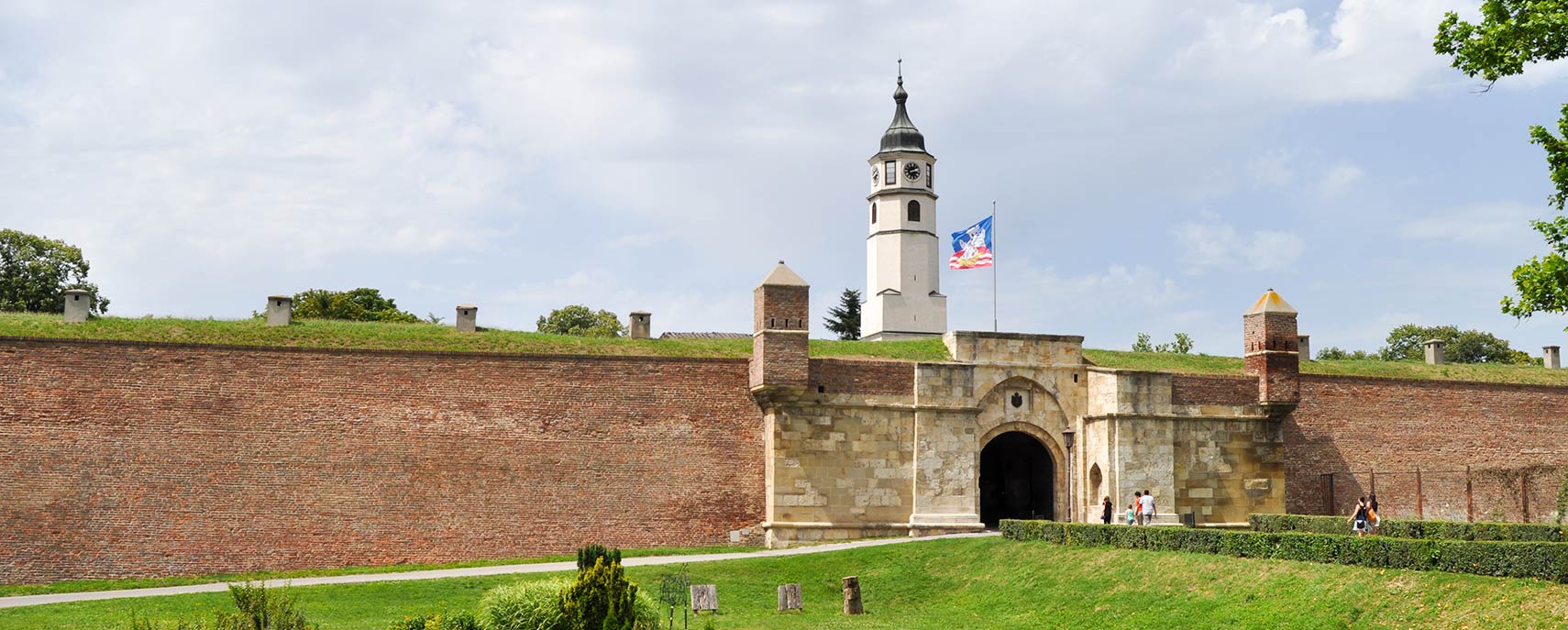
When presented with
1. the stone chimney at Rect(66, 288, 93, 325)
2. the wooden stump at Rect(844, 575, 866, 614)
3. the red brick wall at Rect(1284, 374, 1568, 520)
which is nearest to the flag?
the red brick wall at Rect(1284, 374, 1568, 520)

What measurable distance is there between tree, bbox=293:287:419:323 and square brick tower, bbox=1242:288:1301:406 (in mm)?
32706

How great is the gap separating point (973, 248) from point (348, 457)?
730 inches

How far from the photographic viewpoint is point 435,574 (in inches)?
1018

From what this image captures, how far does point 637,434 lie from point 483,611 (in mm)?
12682

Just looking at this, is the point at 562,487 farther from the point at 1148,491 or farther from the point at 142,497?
the point at 1148,491

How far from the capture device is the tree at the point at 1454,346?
234 feet

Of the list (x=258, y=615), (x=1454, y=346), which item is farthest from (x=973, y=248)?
(x=1454, y=346)

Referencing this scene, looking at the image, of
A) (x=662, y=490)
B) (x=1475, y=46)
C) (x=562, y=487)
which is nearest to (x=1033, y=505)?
(x=662, y=490)

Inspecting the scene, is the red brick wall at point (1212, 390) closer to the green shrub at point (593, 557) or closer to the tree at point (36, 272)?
the green shrub at point (593, 557)

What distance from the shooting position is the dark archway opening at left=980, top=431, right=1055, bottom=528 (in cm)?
3506

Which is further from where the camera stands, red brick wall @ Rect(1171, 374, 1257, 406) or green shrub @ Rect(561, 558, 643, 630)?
red brick wall @ Rect(1171, 374, 1257, 406)

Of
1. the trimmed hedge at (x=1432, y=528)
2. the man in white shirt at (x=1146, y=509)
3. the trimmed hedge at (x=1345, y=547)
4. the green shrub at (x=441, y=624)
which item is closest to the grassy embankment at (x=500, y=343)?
the man in white shirt at (x=1146, y=509)

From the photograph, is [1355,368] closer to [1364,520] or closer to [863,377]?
[1364,520]

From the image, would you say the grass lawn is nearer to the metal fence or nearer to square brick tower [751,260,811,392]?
square brick tower [751,260,811,392]
